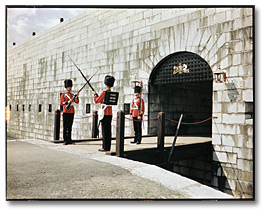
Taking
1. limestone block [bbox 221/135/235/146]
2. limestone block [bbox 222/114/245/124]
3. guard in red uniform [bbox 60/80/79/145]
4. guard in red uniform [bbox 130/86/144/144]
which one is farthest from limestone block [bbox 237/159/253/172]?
guard in red uniform [bbox 60/80/79/145]

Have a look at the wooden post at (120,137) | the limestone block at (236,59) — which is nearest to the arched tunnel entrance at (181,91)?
the limestone block at (236,59)

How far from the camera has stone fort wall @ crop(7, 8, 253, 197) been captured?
5383 mm

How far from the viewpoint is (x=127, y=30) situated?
7.48 metres

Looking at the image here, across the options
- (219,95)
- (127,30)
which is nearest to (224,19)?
(219,95)

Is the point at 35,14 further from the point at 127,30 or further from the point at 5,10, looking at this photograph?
the point at 127,30

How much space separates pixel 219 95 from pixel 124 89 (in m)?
2.82

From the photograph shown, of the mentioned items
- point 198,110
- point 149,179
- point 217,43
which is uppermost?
point 217,43

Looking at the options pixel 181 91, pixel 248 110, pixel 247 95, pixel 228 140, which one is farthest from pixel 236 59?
pixel 181 91

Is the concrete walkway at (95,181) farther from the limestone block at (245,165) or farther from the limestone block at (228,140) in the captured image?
the limestone block at (228,140)

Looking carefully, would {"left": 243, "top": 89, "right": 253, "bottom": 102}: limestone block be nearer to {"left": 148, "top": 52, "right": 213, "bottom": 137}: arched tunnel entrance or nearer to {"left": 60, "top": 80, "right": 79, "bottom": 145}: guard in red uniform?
{"left": 148, "top": 52, "right": 213, "bottom": 137}: arched tunnel entrance

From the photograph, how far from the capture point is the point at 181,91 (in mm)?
8961

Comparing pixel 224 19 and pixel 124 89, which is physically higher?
pixel 224 19

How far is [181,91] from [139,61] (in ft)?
7.38

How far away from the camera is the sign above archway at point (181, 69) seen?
242 inches
